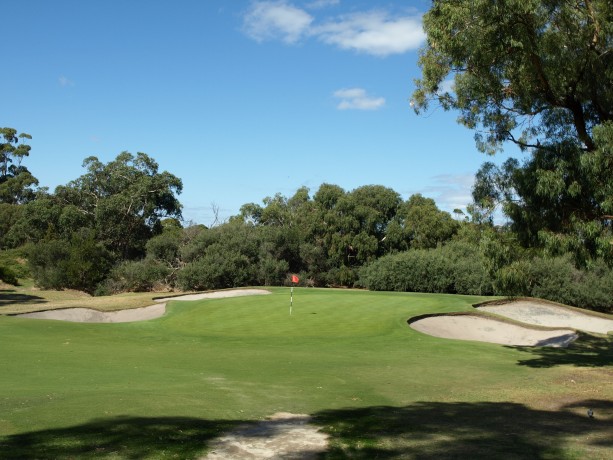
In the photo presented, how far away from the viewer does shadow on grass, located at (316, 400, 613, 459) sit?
729cm

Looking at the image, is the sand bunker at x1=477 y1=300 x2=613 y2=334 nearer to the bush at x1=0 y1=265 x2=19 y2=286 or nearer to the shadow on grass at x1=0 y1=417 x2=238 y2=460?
the shadow on grass at x1=0 y1=417 x2=238 y2=460

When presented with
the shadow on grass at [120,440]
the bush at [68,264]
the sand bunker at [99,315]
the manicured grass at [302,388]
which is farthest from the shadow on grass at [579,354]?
the bush at [68,264]

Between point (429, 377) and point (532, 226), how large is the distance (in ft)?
15.2

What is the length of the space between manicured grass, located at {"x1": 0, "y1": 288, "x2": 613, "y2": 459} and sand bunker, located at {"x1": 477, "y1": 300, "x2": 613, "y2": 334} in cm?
453

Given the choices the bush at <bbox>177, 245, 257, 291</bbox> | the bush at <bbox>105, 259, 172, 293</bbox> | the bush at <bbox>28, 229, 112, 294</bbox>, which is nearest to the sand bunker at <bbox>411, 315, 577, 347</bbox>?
the bush at <bbox>177, 245, 257, 291</bbox>

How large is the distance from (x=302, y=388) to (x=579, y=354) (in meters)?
12.6

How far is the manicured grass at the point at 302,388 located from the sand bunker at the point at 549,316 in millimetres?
4528

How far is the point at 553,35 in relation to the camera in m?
13.6

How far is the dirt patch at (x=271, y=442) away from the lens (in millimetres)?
7059

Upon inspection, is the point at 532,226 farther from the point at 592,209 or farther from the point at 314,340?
the point at 314,340

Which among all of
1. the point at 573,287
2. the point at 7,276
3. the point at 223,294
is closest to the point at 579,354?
the point at 573,287

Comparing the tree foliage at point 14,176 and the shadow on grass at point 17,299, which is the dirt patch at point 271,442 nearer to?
the shadow on grass at point 17,299

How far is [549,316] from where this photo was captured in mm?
28797

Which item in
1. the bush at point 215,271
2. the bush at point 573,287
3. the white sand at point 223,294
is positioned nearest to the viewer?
the white sand at point 223,294
